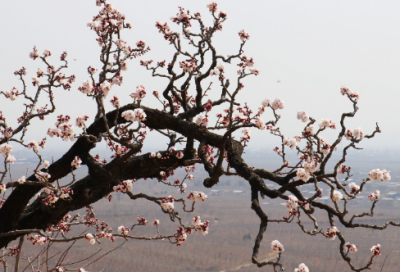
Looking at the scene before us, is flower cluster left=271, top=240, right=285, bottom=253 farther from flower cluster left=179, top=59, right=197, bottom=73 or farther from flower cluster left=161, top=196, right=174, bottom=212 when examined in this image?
flower cluster left=179, top=59, right=197, bottom=73

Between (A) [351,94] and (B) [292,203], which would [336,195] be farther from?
(A) [351,94]

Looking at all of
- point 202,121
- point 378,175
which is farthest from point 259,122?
point 202,121

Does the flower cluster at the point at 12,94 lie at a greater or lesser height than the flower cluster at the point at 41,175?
greater

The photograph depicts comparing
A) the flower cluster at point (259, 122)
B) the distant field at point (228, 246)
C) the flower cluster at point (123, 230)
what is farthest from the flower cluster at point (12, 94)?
the distant field at point (228, 246)

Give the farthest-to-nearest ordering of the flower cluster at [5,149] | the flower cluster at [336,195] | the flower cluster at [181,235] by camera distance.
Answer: the flower cluster at [181,235] → the flower cluster at [5,149] → the flower cluster at [336,195]

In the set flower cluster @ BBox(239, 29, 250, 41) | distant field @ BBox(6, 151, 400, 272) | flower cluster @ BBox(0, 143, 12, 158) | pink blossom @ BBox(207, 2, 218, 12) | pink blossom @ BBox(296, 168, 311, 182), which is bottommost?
distant field @ BBox(6, 151, 400, 272)

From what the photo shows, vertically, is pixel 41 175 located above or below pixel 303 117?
below

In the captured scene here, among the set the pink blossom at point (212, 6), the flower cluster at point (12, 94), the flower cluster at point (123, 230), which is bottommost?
the flower cluster at point (123, 230)

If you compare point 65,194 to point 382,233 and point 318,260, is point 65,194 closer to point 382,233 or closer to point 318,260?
point 318,260

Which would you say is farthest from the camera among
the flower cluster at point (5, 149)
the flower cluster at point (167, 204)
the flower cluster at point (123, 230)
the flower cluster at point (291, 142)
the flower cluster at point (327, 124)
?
the flower cluster at point (123, 230)

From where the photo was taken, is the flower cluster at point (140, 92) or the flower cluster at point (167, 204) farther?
the flower cluster at point (167, 204)

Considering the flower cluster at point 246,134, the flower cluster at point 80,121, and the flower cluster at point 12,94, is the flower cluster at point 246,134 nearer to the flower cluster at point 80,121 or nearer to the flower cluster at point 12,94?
the flower cluster at point 80,121

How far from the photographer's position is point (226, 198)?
296ft

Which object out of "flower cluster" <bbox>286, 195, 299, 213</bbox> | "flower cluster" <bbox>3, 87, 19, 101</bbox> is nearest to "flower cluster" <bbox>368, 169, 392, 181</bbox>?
"flower cluster" <bbox>286, 195, 299, 213</bbox>
